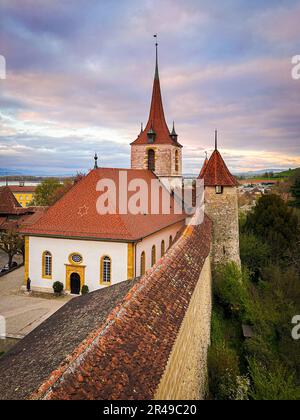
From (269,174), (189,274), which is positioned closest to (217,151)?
(189,274)

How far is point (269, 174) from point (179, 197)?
2658 inches

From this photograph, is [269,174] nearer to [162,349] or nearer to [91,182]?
[91,182]

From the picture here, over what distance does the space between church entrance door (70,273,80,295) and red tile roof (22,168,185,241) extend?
88.7 inches

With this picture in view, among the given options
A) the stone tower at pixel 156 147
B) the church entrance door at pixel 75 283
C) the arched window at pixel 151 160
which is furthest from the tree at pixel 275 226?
the church entrance door at pixel 75 283

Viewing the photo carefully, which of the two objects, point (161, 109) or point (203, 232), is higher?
point (161, 109)

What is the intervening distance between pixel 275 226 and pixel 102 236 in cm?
1587

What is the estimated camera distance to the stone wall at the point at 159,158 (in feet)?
85.1

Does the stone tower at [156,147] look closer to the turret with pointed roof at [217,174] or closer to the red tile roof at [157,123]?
the red tile roof at [157,123]

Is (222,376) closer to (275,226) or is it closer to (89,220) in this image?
(89,220)

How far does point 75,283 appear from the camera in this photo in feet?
58.2

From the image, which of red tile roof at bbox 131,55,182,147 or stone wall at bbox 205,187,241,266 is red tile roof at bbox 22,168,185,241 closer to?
stone wall at bbox 205,187,241,266

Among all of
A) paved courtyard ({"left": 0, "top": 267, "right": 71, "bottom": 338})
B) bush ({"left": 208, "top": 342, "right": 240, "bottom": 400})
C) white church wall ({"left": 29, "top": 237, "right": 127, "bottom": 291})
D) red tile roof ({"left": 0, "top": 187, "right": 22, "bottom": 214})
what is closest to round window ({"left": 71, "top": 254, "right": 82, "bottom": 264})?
white church wall ({"left": 29, "top": 237, "right": 127, "bottom": 291})

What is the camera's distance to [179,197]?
86.0 feet

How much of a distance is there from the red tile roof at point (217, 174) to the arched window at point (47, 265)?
375 inches
